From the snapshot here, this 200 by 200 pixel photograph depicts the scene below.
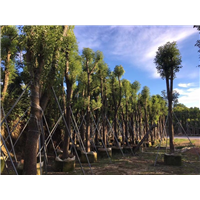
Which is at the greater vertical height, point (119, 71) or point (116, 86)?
point (119, 71)

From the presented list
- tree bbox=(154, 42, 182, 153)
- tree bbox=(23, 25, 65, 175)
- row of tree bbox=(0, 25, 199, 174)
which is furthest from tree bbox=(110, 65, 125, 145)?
tree bbox=(23, 25, 65, 175)

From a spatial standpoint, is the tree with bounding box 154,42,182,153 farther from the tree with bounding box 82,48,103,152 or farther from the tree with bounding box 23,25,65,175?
the tree with bounding box 23,25,65,175

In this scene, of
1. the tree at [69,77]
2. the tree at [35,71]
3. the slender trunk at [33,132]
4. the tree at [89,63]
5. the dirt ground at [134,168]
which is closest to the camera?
the slender trunk at [33,132]

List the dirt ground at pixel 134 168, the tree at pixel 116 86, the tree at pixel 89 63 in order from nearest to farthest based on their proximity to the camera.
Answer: the dirt ground at pixel 134 168 → the tree at pixel 89 63 → the tree at pixel 116 86

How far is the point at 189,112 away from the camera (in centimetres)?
5534

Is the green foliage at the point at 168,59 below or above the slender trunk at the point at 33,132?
above

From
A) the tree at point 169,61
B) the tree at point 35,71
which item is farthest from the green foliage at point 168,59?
the tree at point 35,71

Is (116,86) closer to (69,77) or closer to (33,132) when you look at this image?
(69,77)

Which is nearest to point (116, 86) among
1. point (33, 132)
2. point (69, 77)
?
point (69, 77)

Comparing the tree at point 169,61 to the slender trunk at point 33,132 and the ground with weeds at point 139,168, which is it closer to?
the ground with weeds at point 139,168
